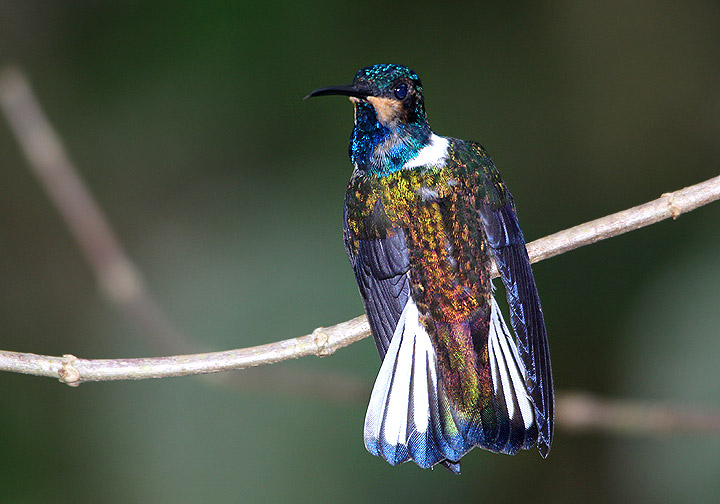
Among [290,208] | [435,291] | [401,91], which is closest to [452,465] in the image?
[435,291]

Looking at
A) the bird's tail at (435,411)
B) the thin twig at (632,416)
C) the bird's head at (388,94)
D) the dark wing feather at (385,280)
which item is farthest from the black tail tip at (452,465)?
the bird's head at (388,94)

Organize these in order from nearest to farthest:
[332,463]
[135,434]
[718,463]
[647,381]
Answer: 1. [718,463]
2. [647,381]
3. [332,463]
4. [135,434]

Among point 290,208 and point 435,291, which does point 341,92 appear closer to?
point 435,291

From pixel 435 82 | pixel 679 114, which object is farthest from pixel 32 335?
pixel 679 114

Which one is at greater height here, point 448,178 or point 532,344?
point 448,178

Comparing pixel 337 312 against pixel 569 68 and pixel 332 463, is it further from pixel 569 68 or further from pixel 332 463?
pixel 569 68

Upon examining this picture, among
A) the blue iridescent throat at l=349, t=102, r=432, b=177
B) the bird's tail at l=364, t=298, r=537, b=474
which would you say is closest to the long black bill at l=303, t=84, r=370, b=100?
the blue iridescent throat at l=349, t=102, r=432, b=177

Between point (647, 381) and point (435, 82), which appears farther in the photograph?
point (435, 82)

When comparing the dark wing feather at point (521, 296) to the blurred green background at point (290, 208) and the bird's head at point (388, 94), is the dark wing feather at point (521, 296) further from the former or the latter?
the blurred green background at point (290, 208)
